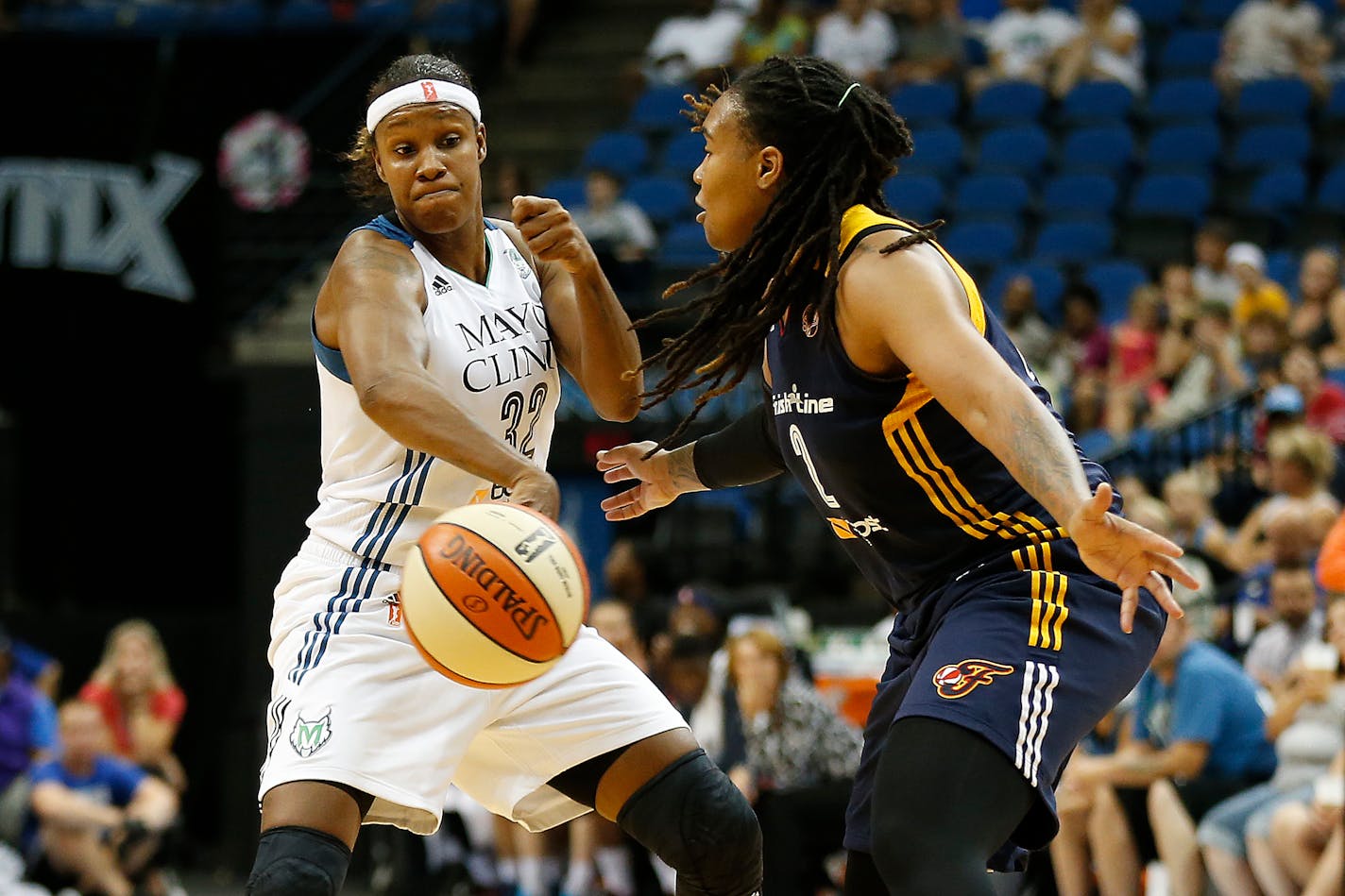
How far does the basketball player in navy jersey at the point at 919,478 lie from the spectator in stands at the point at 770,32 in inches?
395

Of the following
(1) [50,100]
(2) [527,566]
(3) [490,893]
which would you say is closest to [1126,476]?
(3) [490,893]

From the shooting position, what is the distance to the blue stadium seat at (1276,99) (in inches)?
489

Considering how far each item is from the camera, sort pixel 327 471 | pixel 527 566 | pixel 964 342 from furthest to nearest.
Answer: pixel 327 471 < pixel 527 566 < pixel 964 342

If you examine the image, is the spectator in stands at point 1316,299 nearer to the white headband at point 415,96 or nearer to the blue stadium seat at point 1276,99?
the blue stadium seat at point 1276,99

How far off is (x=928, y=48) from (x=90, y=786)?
805cm

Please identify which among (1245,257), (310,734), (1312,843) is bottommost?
(1312,843)

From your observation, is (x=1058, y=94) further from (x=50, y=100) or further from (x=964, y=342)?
(x=964, y=342)

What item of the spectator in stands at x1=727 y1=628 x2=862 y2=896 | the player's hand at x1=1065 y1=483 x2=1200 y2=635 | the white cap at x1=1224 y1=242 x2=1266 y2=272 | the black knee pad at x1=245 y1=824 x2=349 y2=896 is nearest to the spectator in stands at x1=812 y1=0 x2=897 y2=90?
the white cap at x1=1224 y1=242 x2=1266 y2=272

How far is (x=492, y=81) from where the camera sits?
16.1m

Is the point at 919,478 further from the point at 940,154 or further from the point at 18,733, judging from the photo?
the point at 940,154

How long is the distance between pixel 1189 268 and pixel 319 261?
6.36 meters

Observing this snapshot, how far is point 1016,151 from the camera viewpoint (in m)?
12.8

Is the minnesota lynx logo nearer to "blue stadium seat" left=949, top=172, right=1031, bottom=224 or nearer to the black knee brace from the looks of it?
the black knee brace

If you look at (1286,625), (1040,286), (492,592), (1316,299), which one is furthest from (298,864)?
(1040,286)
